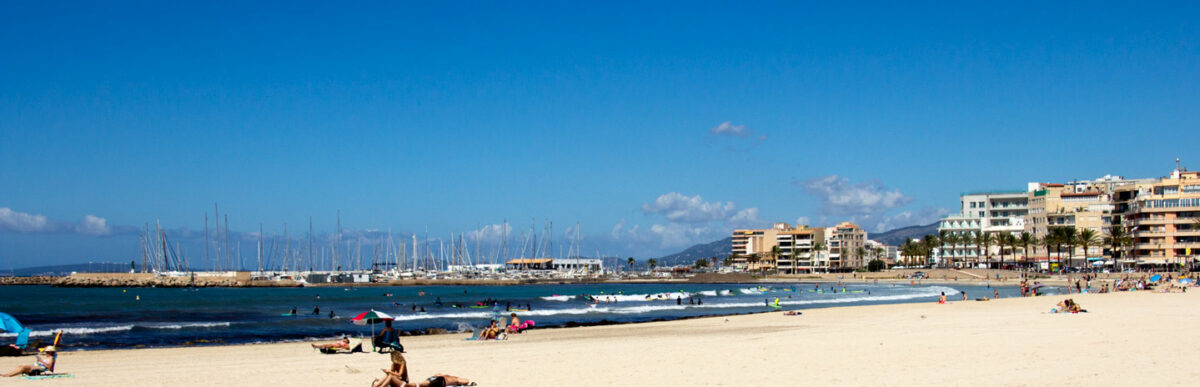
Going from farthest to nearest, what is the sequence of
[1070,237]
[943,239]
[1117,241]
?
[943,239], [1070,237], [1117,241]

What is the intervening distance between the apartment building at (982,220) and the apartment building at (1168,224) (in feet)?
107

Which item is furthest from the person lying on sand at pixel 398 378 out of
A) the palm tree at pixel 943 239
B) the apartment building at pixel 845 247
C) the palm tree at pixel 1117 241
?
the apartment building at pixel 845 247

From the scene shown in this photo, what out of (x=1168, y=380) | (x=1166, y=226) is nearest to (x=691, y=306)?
(x=1168, y=380)

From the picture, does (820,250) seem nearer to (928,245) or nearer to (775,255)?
(775,255)

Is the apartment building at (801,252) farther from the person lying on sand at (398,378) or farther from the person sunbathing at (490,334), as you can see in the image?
the person lying on sand at (398,378)

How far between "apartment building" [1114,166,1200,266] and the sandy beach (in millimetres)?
93235

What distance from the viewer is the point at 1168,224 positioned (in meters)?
111

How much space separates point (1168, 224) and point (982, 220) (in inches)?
1762

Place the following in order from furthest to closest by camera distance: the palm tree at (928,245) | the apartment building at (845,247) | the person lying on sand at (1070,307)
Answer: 1. the apartment building at (845,247)
2. the palm tree at (928,245)
3. the person lying on sand at (1070,307)

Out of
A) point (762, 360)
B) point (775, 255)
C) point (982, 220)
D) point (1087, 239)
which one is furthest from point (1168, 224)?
point (762, 360)

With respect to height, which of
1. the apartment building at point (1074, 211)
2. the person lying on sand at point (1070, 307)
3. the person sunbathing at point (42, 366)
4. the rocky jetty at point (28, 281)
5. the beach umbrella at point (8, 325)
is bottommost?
the rocky jetty at point (28, 281)

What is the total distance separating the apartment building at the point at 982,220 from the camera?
150500 mm

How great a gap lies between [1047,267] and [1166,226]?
25865mm

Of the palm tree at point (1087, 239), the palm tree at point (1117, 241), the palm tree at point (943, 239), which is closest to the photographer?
the palm tree at point (1117, 241)
